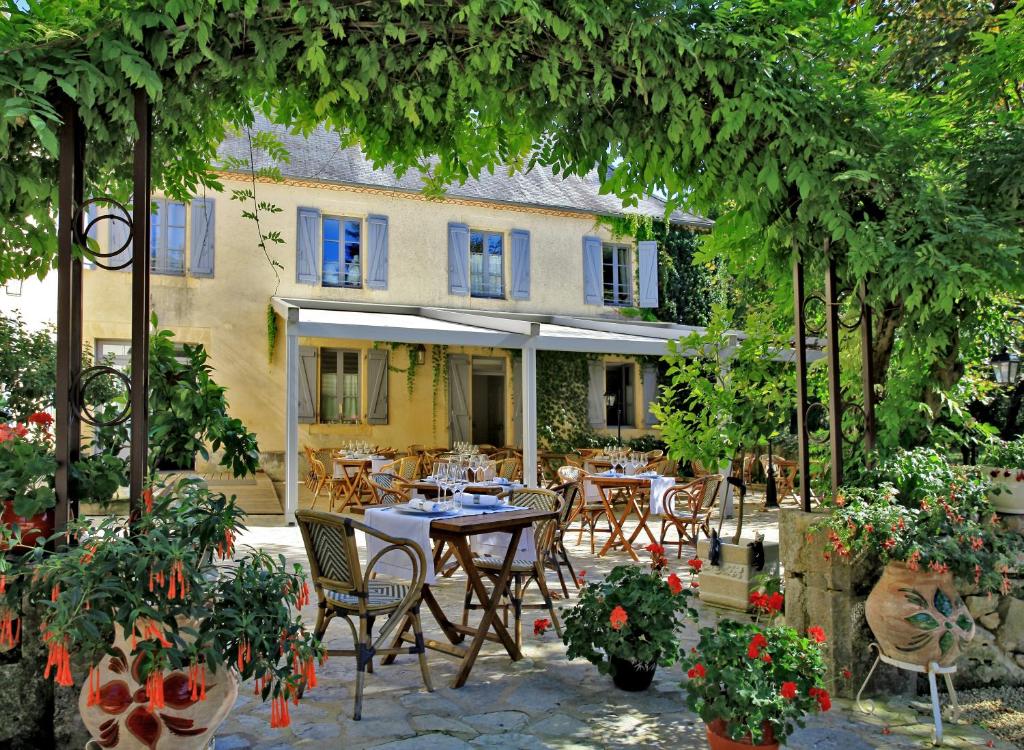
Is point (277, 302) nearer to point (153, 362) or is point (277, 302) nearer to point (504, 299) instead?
point (504, 299)

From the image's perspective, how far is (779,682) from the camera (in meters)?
2.85

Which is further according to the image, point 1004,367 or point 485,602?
point 1004,367

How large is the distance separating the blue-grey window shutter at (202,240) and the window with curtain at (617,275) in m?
6.73

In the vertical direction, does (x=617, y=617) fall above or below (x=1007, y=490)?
below

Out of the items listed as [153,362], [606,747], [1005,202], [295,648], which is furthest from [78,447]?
[1005,202]

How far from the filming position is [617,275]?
49.4 ft

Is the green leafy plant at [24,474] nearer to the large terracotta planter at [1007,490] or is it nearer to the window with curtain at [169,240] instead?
the large terracotta planter at [1007,490]

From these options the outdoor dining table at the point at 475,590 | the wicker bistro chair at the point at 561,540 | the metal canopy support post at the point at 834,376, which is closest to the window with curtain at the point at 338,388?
the wicker bistro chair at the point at 561,540

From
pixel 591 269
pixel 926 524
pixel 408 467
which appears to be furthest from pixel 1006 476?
pixel 591 269

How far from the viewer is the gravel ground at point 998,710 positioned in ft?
10.8

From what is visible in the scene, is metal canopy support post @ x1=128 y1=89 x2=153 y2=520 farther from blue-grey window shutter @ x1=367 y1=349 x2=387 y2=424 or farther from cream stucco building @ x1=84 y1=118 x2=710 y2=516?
blue-grey window shutter @ x1=367 y1=349 x2=387 y2=424

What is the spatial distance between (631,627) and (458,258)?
10.6 metres

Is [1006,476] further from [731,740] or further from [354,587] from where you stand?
[354,587]

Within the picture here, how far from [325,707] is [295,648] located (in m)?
1.26
